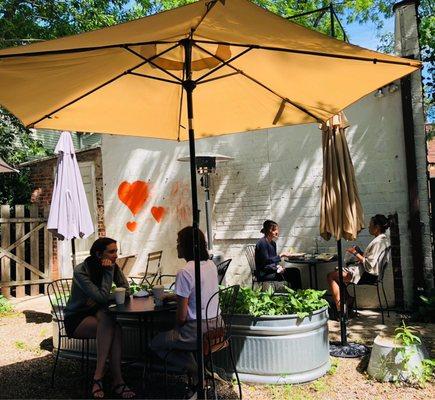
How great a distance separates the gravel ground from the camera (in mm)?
3619

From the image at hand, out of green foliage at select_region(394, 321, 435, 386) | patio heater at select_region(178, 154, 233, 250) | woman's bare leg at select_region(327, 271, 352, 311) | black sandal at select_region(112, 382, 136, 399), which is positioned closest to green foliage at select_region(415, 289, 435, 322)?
woman's bare leg at select_region(327, 271, 352, 311)

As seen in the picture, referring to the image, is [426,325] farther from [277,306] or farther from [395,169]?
[277,306]

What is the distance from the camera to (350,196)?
4691mm

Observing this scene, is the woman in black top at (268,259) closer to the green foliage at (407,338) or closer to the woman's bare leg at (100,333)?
the green foliage at (407,338)

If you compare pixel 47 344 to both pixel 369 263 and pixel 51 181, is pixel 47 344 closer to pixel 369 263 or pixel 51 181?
pixel 369 263

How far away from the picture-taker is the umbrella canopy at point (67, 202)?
606 centimetres

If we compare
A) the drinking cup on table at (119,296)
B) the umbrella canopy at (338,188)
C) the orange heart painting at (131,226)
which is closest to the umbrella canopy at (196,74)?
the umbrella canopy at (338,188)

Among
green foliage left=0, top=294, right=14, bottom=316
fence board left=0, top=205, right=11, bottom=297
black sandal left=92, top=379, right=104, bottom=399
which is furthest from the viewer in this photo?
fence board left=0, top=205, right=11, bottom=297

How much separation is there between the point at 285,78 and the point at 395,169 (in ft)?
11.5

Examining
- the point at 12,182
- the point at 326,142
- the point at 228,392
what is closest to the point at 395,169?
the point at 326,142

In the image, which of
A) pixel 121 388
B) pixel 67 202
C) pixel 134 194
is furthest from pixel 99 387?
pixel 134 194

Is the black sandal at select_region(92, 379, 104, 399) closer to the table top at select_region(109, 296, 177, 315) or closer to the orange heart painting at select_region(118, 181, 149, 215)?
the table top at select_region(109, 296, 177, 315)

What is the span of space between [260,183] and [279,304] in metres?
3.60

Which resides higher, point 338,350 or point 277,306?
point 277,306
